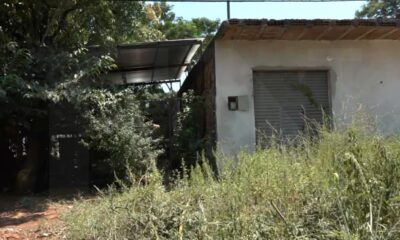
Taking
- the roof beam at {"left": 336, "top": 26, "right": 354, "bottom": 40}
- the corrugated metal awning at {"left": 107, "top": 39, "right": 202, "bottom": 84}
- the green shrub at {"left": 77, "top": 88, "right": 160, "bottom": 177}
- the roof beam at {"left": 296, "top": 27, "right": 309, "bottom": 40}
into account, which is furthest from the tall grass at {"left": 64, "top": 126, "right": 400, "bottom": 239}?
the corrugated metal awning at {"left": 107, "top": 39, "right": 202, "bottom": 84}

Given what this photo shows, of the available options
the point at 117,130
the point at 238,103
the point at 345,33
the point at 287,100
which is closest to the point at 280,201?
the point at 117,130

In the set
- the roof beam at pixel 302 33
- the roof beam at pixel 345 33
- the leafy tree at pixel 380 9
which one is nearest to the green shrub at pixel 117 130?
the roof beam at pixel 302 33

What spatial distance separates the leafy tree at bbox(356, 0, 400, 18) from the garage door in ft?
42.3

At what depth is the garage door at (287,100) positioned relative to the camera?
9984 mm

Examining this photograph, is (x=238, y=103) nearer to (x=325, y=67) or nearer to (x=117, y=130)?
(x=325, y=67)

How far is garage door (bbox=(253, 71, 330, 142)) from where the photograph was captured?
9.98 m

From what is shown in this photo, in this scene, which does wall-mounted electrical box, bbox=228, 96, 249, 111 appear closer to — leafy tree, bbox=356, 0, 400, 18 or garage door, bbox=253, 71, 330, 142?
garage door, bbox=253, 71, 330, 142

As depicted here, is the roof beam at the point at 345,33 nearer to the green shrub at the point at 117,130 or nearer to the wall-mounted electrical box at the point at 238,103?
the wall-mounted electrical box at the point at 238,103

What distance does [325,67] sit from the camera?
10.2 meters

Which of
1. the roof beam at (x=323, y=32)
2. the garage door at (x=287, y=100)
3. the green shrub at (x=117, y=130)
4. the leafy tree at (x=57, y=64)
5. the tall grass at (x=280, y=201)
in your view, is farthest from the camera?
the garage door at (x=287, y=100)

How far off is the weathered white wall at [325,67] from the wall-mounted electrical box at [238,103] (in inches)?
3.1

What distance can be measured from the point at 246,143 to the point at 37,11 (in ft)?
16.1

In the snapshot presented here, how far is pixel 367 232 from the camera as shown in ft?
13.6

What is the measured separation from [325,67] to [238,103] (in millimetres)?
1978
